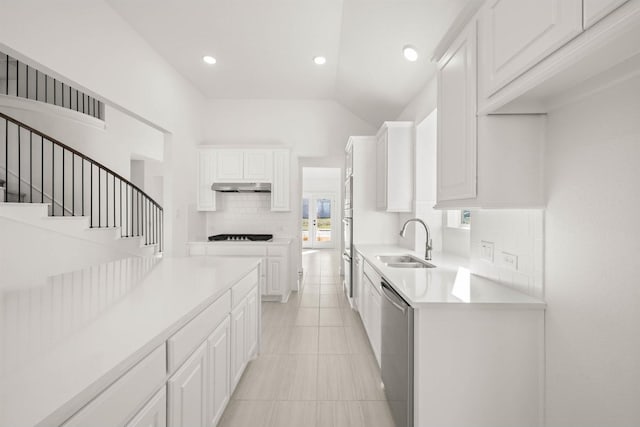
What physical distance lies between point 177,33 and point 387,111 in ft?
9.46

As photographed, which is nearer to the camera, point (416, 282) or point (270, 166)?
point (416, 282)

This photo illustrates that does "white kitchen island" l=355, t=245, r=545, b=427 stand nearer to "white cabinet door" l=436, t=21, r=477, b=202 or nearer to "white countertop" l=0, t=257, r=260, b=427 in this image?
"white cabinet door" l=436, t=21, r=477, b=202

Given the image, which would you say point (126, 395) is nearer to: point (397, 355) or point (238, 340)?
point (238, 340)

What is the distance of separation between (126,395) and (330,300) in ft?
12.5

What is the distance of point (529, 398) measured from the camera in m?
1.46

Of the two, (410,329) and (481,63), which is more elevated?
(481,63)

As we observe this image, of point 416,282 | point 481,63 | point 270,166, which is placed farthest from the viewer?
point 270,166

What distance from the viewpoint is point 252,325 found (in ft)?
8.01

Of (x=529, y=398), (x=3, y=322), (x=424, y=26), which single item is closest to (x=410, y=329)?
(x=529, y=398)

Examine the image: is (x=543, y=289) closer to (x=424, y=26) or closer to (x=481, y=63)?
(x=481, y=63)

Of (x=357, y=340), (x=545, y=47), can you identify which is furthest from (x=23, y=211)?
(x=545, y=47)

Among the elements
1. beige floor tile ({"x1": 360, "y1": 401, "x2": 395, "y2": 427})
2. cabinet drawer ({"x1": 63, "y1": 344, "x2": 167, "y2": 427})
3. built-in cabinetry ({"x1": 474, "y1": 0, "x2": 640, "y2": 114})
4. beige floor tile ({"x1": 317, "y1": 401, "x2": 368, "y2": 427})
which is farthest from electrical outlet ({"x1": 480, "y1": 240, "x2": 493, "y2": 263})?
cabinet drawer ({"x1": 63, "y1": 344, "x2": 167, "y2": 427})

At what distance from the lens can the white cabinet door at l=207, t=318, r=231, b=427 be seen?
1541mm

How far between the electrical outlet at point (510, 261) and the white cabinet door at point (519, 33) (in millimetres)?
887
